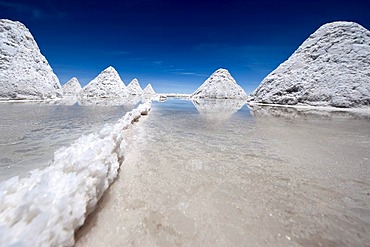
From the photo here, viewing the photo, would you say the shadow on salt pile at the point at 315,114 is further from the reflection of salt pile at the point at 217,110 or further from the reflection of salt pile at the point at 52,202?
the reflection of salt pile at the point at 52,202

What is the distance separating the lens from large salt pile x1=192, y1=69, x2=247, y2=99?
6181cm

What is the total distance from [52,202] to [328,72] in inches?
1066

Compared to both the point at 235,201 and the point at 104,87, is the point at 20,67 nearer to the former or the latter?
the point at 104,87

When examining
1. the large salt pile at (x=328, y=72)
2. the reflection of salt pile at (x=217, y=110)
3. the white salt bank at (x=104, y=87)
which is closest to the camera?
the reflection of salt pile at (x=217, y=110)

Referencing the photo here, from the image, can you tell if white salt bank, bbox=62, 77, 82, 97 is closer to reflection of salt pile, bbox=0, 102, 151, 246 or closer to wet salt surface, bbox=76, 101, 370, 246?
wet salt surface, bbox=76, 101, 370, 246

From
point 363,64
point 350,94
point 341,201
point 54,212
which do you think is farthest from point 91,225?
point 363,64

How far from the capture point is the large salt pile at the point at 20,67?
64.7ft

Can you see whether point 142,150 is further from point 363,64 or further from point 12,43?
point 12,43

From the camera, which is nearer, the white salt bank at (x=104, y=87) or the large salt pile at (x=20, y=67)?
the large salt pile at (x=20, y=67)

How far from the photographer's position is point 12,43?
22.6 m

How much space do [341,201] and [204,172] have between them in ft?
5.35

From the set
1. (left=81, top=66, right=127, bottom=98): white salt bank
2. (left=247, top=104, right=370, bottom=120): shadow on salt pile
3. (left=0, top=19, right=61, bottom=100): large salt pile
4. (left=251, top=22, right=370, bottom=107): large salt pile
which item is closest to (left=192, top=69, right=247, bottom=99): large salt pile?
(left=81, top=66, right=127, bottom=98): white salt bank

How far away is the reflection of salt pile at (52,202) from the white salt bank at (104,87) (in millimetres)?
45186

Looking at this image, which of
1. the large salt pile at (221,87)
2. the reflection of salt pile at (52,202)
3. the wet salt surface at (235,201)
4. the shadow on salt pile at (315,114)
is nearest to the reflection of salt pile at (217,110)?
the shadow on salt pile at (315,114)
